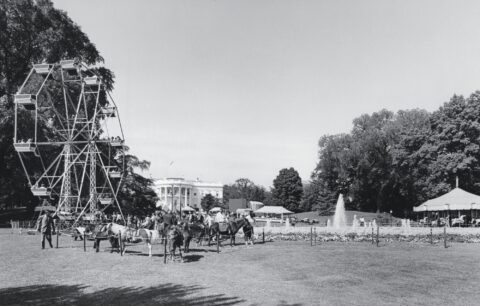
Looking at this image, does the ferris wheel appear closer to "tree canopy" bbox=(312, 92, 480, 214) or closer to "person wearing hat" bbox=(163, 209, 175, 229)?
"person wearing hat" bbox=(163, 209, 175, 229)

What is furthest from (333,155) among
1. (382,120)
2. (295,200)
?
(295,200)

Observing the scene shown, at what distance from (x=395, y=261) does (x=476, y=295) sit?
5795 millimetres

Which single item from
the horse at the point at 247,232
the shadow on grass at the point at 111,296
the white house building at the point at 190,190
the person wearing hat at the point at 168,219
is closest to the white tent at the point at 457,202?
the horse at the point at 247,232

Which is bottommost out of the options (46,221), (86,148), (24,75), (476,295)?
(476,295)

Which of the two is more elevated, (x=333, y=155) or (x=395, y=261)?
(x=333, y=155)

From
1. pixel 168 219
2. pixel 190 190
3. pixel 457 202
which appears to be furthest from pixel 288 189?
pixel 168 219

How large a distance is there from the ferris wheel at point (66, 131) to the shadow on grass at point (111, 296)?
18.7m

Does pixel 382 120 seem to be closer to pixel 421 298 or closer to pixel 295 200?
pixel 295 200

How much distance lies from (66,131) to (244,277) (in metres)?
23.9

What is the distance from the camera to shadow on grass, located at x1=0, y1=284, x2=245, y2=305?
1129 cm

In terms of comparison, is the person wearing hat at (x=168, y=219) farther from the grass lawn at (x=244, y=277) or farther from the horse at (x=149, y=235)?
the grass lawn at (x=244, y=277)

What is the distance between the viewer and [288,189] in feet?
351

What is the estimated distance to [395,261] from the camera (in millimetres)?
18531

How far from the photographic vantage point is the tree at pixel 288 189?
10638cm
